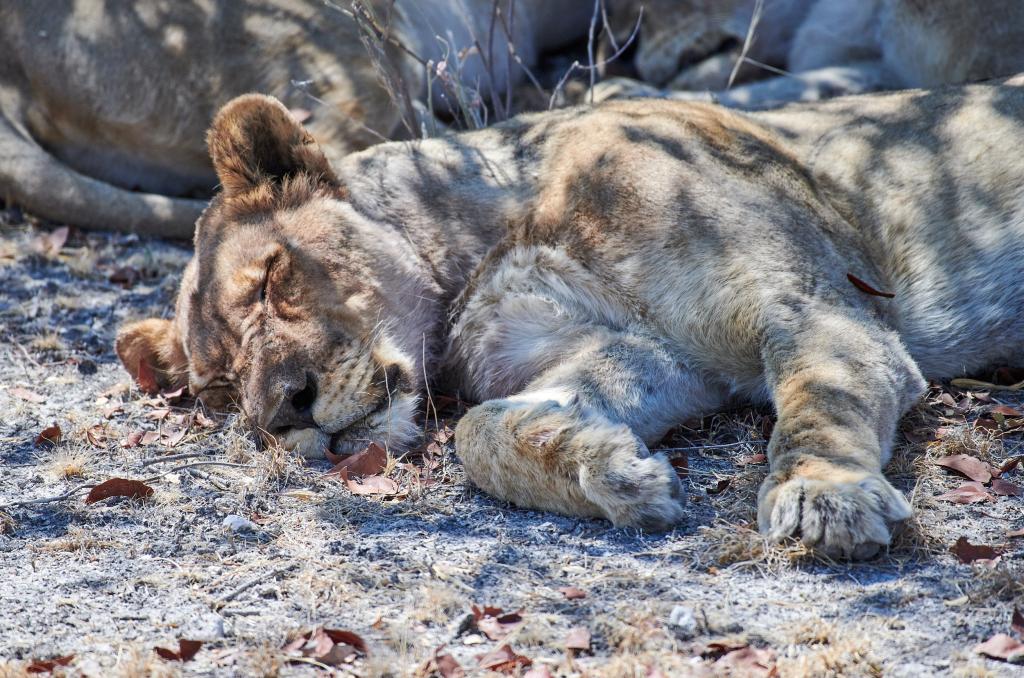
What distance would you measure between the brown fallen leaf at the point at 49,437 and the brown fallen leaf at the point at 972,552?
9.28ft

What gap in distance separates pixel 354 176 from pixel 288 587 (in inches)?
72.1

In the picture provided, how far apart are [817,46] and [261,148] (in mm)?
3516

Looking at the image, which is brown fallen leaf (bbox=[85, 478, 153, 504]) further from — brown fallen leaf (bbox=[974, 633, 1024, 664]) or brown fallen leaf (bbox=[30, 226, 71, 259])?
brown fallen leaf (bbox=[30, 226, 71, 259])

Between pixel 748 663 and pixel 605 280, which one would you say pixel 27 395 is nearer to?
pixel 605 280

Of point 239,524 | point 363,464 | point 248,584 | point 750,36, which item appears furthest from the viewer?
point 750,36

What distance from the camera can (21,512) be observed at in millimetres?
3533

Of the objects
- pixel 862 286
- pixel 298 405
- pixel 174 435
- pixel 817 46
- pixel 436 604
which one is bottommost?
pixel 174 435

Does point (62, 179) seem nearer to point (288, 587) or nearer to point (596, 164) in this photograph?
point (596, 164)

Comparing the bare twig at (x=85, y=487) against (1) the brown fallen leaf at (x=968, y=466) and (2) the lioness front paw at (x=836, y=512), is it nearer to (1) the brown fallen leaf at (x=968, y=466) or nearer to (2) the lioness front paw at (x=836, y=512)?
(2) the lioness front paw at (x=836, y=512)

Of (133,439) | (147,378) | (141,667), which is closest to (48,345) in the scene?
(147,378)

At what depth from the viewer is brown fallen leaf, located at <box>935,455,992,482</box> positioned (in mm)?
3484

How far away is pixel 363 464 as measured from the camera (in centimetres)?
377

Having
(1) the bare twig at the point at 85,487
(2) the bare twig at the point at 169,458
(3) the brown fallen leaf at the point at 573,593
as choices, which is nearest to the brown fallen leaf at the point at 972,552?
(3) the brown fallen leaf at the point at 573,593

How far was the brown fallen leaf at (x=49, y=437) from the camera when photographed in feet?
13.4
